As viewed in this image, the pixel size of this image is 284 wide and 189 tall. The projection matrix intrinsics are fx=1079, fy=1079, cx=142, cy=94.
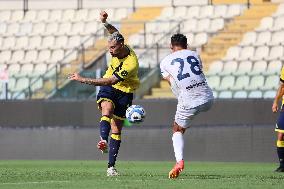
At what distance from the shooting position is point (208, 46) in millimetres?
27859

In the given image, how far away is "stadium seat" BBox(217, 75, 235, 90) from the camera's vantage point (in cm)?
2587

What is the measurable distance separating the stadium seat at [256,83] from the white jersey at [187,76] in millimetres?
11076

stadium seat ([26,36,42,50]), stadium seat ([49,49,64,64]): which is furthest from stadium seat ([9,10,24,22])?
stadium seat ([49,49,64,64])

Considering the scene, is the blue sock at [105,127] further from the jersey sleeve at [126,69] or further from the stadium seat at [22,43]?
the stadium seat at [22,43]

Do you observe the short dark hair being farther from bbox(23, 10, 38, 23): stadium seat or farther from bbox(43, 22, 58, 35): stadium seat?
bbox(23, 10, 38, 23): stadium seat

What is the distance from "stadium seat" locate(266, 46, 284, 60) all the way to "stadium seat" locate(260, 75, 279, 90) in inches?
61.2

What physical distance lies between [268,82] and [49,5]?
11273 mm

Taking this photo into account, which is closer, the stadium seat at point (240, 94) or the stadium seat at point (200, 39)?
the stadium seat at point (240, 94)

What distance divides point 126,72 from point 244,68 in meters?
12.3

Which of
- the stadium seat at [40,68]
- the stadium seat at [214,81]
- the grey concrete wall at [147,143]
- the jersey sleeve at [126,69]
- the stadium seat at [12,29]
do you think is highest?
the stadium seat at [12,29]

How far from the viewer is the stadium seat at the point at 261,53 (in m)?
27.0

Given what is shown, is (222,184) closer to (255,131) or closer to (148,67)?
(255,131)

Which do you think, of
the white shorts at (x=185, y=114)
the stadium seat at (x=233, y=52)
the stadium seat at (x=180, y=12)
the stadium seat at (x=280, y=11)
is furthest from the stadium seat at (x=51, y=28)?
the white shorts at (x=185, y=114)

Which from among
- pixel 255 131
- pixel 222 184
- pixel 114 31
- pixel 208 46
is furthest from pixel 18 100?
pixel 222 184
